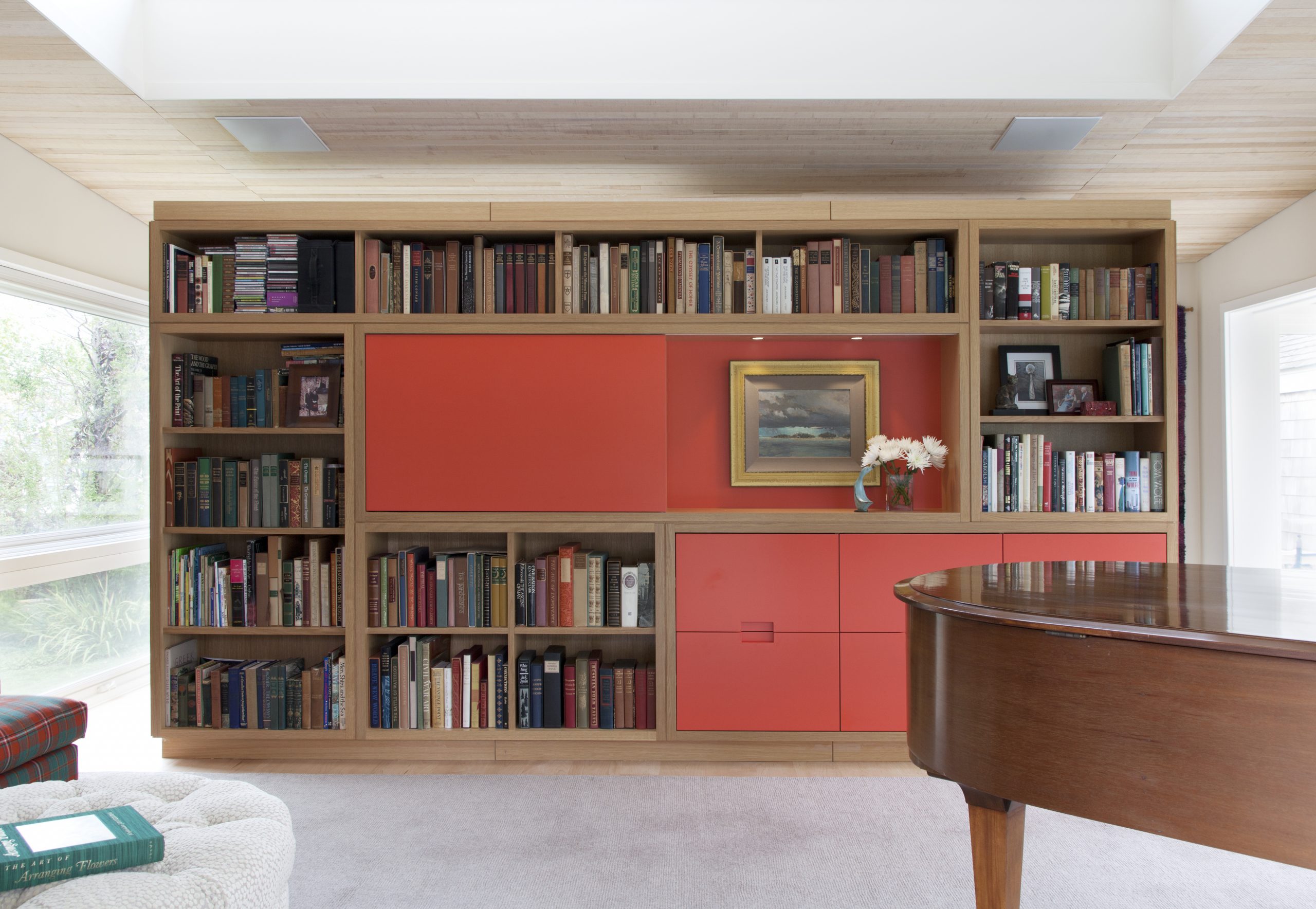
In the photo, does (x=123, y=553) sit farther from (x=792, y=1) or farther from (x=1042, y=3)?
(x=1042, y=3)

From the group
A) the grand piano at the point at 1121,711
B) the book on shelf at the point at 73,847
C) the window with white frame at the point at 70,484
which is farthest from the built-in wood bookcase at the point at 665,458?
the book on shelf at the point at 73,847

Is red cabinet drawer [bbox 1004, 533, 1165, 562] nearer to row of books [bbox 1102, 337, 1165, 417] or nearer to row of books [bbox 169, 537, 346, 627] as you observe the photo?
row of books [bbox 1102, 337, 1165, 417]

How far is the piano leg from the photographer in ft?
5.36

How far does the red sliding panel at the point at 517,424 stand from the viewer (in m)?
3.13

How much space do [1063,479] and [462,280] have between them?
8.37ft

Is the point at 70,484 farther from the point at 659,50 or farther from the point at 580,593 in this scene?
the point at 659,50

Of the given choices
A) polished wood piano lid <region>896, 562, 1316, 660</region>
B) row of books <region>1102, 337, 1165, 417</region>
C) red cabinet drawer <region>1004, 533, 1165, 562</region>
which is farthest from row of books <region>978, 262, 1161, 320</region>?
polished wood piano lid <region>896, 562, 1316, 660</region>

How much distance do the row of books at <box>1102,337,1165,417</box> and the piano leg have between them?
208 centimetres

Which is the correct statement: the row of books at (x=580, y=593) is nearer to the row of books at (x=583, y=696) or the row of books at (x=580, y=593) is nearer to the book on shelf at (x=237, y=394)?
the row of books at (x=583, y=696)

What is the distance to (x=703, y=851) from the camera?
7.81ft

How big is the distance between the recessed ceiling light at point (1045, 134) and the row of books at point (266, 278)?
2.58m

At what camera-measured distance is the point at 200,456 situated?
11.0 feet

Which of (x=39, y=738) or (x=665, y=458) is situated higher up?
(x=665, y=458)

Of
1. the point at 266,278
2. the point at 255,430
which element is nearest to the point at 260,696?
the point at 255,430
